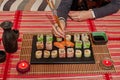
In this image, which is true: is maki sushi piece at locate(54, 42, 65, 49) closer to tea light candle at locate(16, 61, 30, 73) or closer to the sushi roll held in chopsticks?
the sushi roll held in chopsticks

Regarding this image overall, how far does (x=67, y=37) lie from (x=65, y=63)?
20 centimetres

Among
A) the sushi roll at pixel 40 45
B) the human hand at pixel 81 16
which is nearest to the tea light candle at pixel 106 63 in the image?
the sushi roll at pixel 40 45

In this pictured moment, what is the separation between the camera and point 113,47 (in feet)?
5.01

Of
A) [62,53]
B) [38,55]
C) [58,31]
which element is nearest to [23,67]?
[38,55]

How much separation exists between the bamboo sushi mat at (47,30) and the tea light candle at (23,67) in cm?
2

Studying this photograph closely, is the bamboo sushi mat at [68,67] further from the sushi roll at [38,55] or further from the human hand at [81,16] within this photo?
the human hand at [81,16]

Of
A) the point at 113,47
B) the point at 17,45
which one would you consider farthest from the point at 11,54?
the point at 113,47

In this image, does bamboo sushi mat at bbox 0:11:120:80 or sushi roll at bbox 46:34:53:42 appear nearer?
bamboo sushi mat at bbox 0:11:120:80

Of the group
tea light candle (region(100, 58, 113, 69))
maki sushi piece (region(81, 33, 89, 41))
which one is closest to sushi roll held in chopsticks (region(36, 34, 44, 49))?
maki sushi piece (region(81, 33, 89, 41))

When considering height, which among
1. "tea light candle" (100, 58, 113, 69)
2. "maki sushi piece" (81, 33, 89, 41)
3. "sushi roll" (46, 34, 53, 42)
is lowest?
"tea light candle" (100, 58, 113, 69)

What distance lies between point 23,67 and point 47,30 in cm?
42

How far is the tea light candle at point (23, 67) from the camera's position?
1.33 m

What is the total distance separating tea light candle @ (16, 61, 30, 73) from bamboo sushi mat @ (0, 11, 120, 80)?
23 millimetres

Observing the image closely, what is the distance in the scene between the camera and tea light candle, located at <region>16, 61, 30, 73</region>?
4.35 ft
